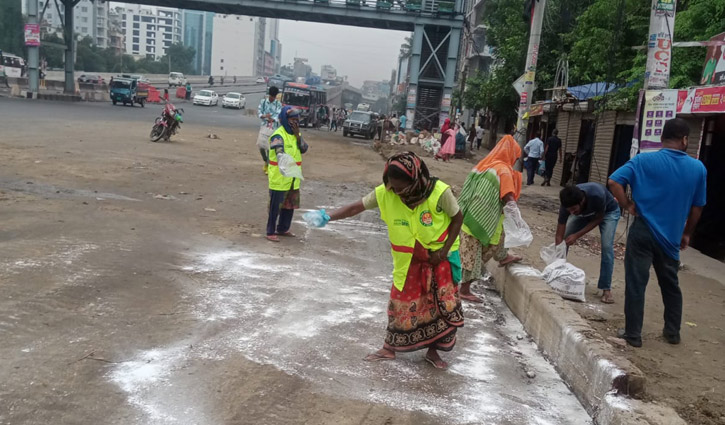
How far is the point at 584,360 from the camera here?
4.19 meters

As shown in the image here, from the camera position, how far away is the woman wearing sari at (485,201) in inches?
236

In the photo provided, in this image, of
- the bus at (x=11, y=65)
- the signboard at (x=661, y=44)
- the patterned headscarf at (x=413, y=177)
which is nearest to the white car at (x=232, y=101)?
the bus at (x=11, y=65)

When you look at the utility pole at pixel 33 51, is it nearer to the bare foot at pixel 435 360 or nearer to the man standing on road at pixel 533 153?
the man standing on road at pixel 533 153

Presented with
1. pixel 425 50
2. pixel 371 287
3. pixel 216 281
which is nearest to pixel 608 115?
pixel 371 287

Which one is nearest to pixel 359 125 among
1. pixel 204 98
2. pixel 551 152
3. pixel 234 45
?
pixel 551 152

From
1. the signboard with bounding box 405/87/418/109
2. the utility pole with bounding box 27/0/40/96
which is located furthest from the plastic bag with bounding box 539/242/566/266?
the utility pole with bounding box 27/0/40/96

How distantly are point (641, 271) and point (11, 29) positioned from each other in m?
87.7

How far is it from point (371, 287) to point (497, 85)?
2462 cm

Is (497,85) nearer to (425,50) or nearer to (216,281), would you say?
(425,50)

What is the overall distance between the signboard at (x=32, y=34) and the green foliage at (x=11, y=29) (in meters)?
41.8

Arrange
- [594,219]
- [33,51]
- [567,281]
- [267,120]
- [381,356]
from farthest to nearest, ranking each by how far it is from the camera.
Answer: [33,51] < [267,120] < [594,219] < [567,281] < [381,356]

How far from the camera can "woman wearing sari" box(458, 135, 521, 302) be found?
598cm

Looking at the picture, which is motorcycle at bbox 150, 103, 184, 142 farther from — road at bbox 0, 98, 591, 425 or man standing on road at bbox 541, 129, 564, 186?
man standing on road at bbox 541, 129, 564, 186

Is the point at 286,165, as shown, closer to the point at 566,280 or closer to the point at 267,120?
the point at 566,280
